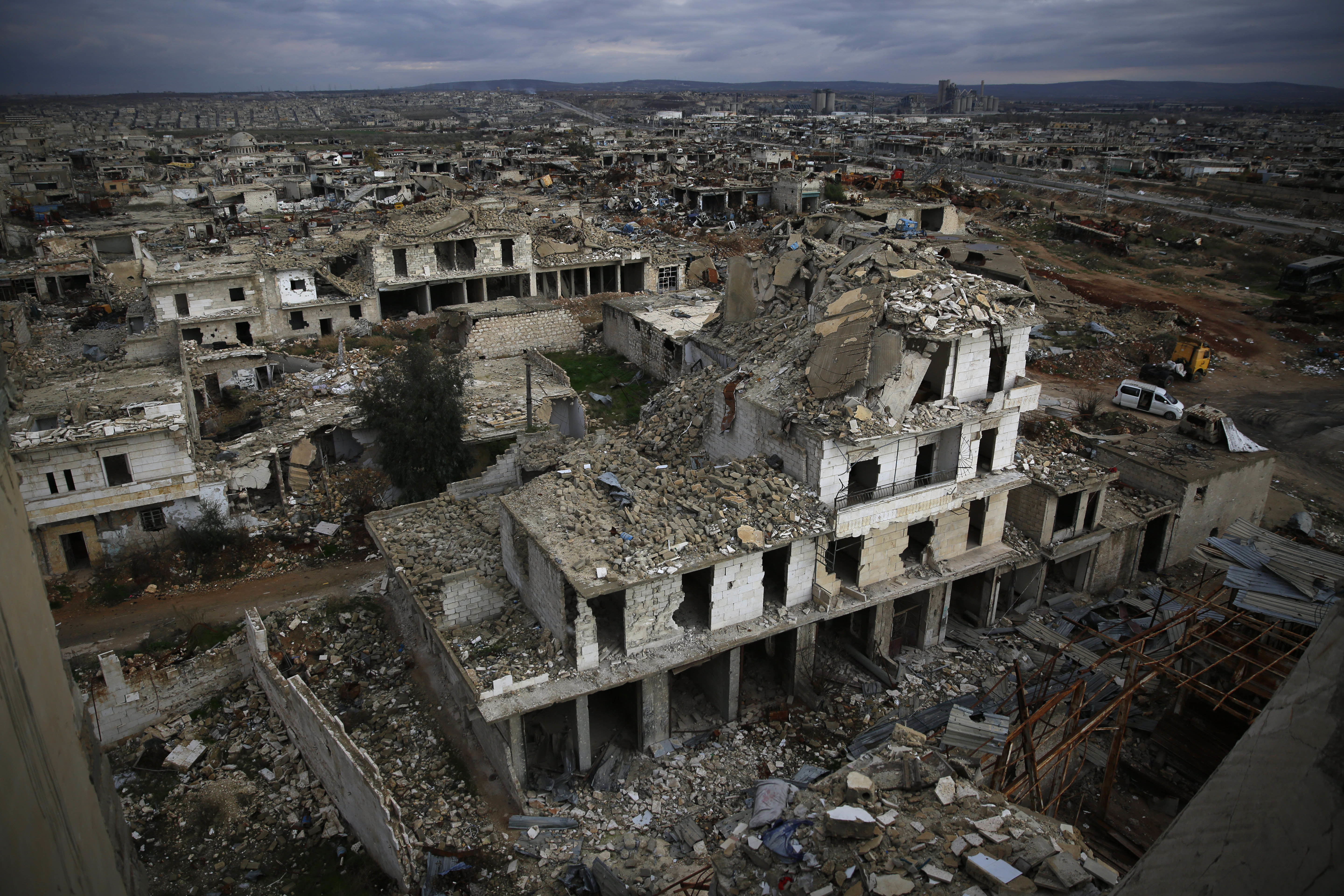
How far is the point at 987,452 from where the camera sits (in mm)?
18062

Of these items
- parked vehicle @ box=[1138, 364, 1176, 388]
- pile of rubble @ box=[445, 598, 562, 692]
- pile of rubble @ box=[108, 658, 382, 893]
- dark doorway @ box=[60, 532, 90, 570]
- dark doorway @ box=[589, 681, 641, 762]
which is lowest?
pile of rubble @ box=[108, 658, 382, 893]

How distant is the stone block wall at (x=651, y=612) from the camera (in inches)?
553

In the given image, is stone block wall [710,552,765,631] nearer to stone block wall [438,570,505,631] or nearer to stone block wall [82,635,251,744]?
stone block wall [438,570,505,631]

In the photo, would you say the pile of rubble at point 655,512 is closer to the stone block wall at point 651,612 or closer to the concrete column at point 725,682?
the stone block wall at point 651,612

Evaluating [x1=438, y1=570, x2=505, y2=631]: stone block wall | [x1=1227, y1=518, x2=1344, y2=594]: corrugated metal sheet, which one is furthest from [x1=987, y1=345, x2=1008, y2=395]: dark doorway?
[x1=438, y1=570, x2=505, y2=631]: stone block wall

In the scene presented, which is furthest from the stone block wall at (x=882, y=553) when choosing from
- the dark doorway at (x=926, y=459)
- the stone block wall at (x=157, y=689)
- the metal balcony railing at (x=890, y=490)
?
the stone block wall at (x=157, y=689)

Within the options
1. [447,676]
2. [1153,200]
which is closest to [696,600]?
[447,676]

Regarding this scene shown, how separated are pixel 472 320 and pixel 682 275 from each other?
559 inches

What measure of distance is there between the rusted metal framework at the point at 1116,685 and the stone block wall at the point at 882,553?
3.00 m

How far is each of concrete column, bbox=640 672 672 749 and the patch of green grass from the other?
13.2 metres

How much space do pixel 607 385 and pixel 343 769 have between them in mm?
19926

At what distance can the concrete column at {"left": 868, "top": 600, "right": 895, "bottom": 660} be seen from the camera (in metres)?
17.2

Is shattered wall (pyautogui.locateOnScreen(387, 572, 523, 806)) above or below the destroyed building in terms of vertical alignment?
below

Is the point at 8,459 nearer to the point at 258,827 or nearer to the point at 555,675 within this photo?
the point at 555,675
